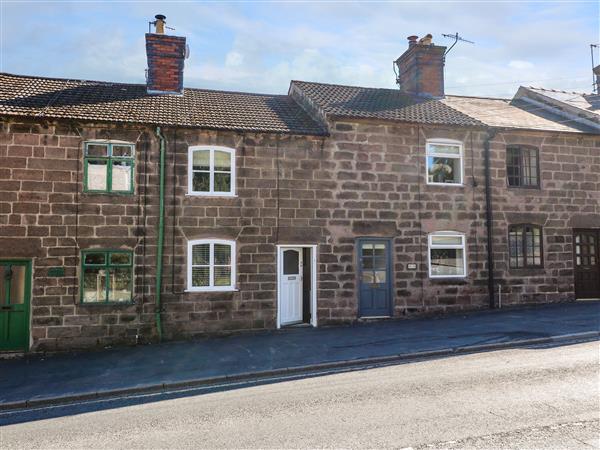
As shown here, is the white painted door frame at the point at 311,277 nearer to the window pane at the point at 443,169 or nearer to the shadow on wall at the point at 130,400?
the shadow on wall at the point at 130,400

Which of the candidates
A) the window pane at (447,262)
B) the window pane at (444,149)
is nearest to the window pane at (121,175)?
the window pane at (444,149)

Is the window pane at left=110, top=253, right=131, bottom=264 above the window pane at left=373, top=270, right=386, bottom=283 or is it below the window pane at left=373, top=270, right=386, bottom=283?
above

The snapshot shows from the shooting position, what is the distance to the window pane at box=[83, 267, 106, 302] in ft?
42.5

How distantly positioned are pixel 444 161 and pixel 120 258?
10.8m

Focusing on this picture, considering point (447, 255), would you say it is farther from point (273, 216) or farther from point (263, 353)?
point (263, 353)

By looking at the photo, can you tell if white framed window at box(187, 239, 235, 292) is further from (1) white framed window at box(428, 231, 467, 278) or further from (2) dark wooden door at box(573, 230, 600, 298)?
(2) dark wooden door at box(573, 230, 600, 298)

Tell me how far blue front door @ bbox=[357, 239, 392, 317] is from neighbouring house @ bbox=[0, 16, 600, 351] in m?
0.06

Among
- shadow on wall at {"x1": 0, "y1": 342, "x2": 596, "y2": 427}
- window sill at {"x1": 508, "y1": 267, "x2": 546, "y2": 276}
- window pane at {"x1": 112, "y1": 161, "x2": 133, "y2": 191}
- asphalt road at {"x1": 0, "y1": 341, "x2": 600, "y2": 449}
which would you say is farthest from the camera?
window sill at {"x1": 508, "y1": 267, "x2": 546, "y2": 276}

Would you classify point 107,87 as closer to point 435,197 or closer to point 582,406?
point 435,197

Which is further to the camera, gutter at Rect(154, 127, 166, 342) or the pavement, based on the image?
gutter at Rect(154, 127, 166, 342)

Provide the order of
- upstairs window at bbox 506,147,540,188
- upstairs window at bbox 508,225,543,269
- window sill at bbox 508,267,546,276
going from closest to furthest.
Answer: window sill at bbox 508,267,546,276
upstairs window at bbox 508,225,543,269
upstairs window at bbox 506,147,540,188

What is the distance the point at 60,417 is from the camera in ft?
24.7

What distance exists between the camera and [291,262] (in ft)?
48.6

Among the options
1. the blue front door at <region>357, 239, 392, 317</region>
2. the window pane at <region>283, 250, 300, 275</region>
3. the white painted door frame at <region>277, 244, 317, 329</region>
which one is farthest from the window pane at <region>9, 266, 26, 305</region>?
the blue front door at <region>357, 239, 392, 317</region>
